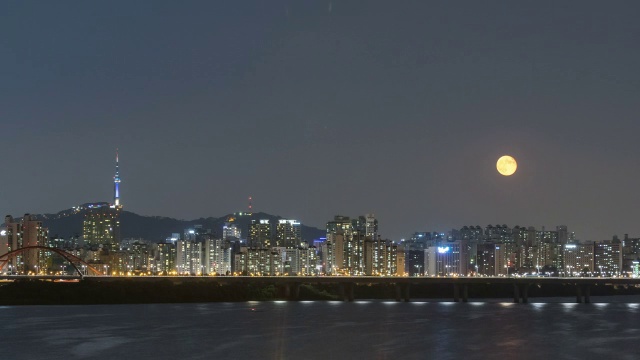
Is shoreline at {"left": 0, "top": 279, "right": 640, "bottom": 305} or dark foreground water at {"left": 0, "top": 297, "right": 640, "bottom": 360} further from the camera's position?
shoreline at {"left": 0, "top": 279, "right": 640, "bottom": 305}

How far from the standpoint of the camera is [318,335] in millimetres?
84000

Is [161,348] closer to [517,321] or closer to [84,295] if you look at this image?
[517,321]

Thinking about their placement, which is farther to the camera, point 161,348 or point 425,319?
point 425,319

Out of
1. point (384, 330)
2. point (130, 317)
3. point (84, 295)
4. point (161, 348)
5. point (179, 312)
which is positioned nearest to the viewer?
point (161, 348)

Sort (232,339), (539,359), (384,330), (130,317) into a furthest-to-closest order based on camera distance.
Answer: (130,317) → (384,330) → (232,339) → (539,359)

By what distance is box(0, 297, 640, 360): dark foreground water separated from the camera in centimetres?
7088

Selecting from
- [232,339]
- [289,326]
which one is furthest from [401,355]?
[289,326]

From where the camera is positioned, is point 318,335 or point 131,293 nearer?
point 318,335

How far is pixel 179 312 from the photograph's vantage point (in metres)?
124

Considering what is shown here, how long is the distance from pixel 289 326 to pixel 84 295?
7170cm

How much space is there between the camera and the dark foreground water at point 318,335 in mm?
70875

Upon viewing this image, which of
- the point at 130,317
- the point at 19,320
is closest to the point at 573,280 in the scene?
the point at 130,317

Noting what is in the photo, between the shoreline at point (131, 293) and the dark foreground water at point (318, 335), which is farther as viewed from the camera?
the shoreline at point (131, 293)

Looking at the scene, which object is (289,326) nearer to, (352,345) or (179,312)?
(352,345)
